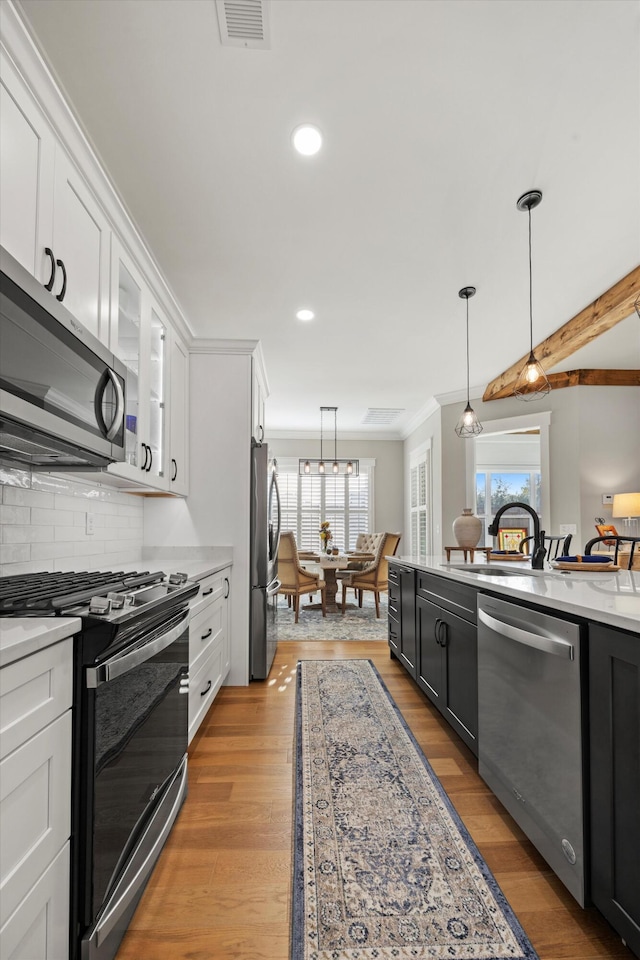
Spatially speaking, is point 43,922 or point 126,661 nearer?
point 43,922

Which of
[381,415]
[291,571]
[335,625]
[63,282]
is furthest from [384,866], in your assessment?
[381,415]

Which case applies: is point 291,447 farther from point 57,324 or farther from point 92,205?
point 57,324

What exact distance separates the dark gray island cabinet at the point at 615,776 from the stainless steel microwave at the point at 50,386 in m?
1.59

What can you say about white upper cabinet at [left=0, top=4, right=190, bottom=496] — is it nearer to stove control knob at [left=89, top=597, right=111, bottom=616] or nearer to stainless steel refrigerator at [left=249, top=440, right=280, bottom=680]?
stainless steel refrigerator at [left=249, top=440, right=280, bottom=680]

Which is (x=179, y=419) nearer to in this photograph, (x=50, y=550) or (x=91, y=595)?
(x=50, y=550)

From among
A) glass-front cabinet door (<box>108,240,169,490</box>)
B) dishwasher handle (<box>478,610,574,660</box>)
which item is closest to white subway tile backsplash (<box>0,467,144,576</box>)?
glass-front cabinet door (<box>108,240,169,490</box>)

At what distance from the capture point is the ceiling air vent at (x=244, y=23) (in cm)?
145

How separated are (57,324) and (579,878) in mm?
2114

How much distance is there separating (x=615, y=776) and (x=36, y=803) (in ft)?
4.29

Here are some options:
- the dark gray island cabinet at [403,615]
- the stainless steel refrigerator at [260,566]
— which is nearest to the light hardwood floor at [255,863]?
the dark gray island cabinet at [403,615]

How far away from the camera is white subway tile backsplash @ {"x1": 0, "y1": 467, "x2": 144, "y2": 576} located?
1.92 m

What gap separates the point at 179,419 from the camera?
11.3 ft

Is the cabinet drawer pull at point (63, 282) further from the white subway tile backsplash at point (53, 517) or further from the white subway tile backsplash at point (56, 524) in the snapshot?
the white subway tile backsplash at point (53, 517)

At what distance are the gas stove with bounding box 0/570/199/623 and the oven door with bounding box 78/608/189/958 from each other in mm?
105
